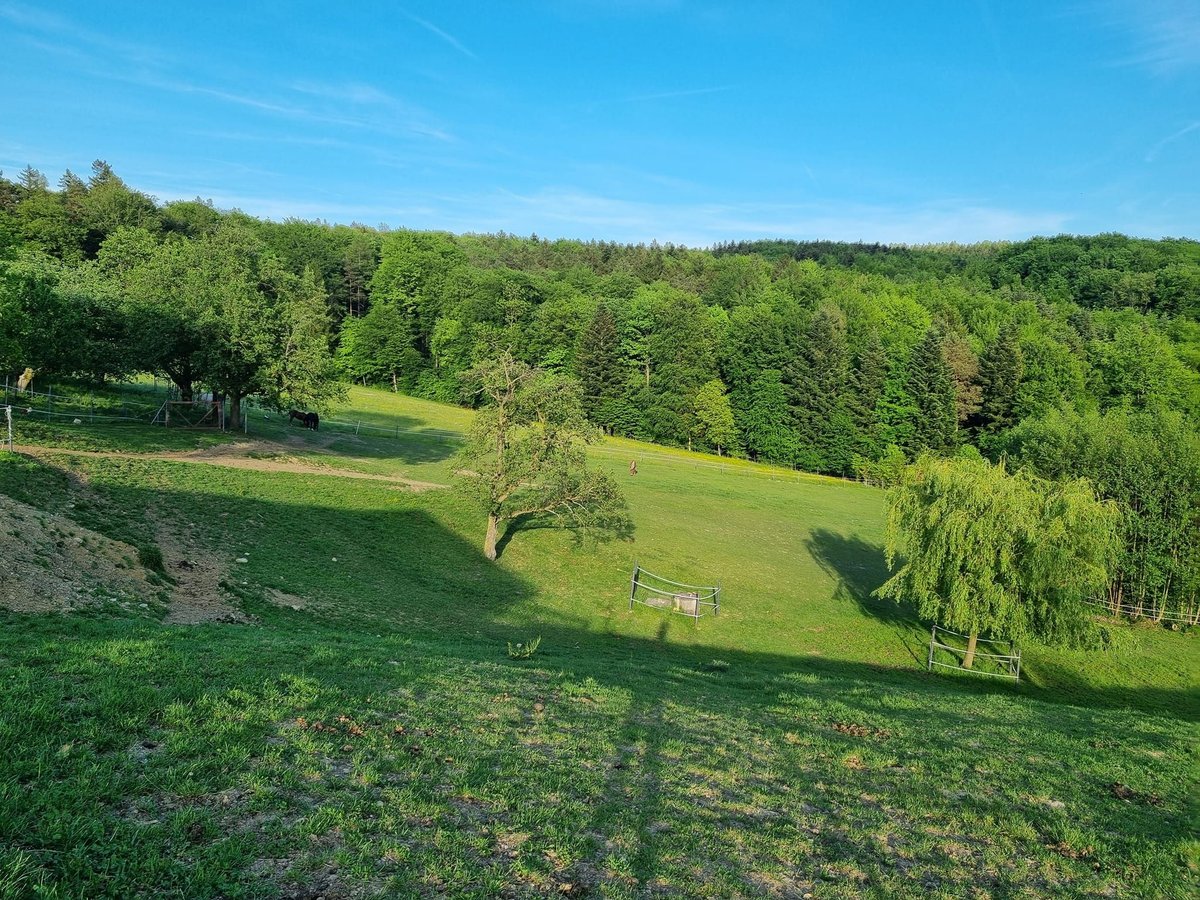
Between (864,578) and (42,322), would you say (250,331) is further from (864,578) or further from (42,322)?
(864,578)

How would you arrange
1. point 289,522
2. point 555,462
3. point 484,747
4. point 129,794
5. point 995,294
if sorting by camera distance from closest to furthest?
point 129,794 → point 484,747 → point 289,522 → point 555,462 → point 995,294

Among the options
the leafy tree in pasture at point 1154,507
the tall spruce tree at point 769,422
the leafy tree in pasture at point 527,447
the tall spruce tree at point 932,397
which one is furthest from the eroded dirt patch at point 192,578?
the tall spruce tree at point 932,397

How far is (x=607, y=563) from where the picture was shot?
107ft

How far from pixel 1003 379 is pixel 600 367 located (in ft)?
156

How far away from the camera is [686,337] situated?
285ft

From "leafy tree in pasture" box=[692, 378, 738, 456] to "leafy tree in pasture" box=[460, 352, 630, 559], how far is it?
175 feet

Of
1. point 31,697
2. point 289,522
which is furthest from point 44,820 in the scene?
point 289,522

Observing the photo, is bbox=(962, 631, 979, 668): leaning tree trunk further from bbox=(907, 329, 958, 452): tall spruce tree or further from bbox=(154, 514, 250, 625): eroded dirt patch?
bbox=(907, 329, 958, 452): tall spruce tree

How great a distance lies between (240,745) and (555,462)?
23.0m

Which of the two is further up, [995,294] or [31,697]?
[995,294]

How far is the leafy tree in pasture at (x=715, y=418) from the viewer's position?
82.5 metres

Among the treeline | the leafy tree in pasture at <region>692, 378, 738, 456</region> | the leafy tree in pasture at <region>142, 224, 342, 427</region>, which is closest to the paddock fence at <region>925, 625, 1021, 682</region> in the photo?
the treeline

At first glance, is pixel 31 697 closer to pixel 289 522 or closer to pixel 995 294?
pixel 289 522

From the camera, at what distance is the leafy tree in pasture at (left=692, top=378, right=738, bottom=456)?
82.5m
